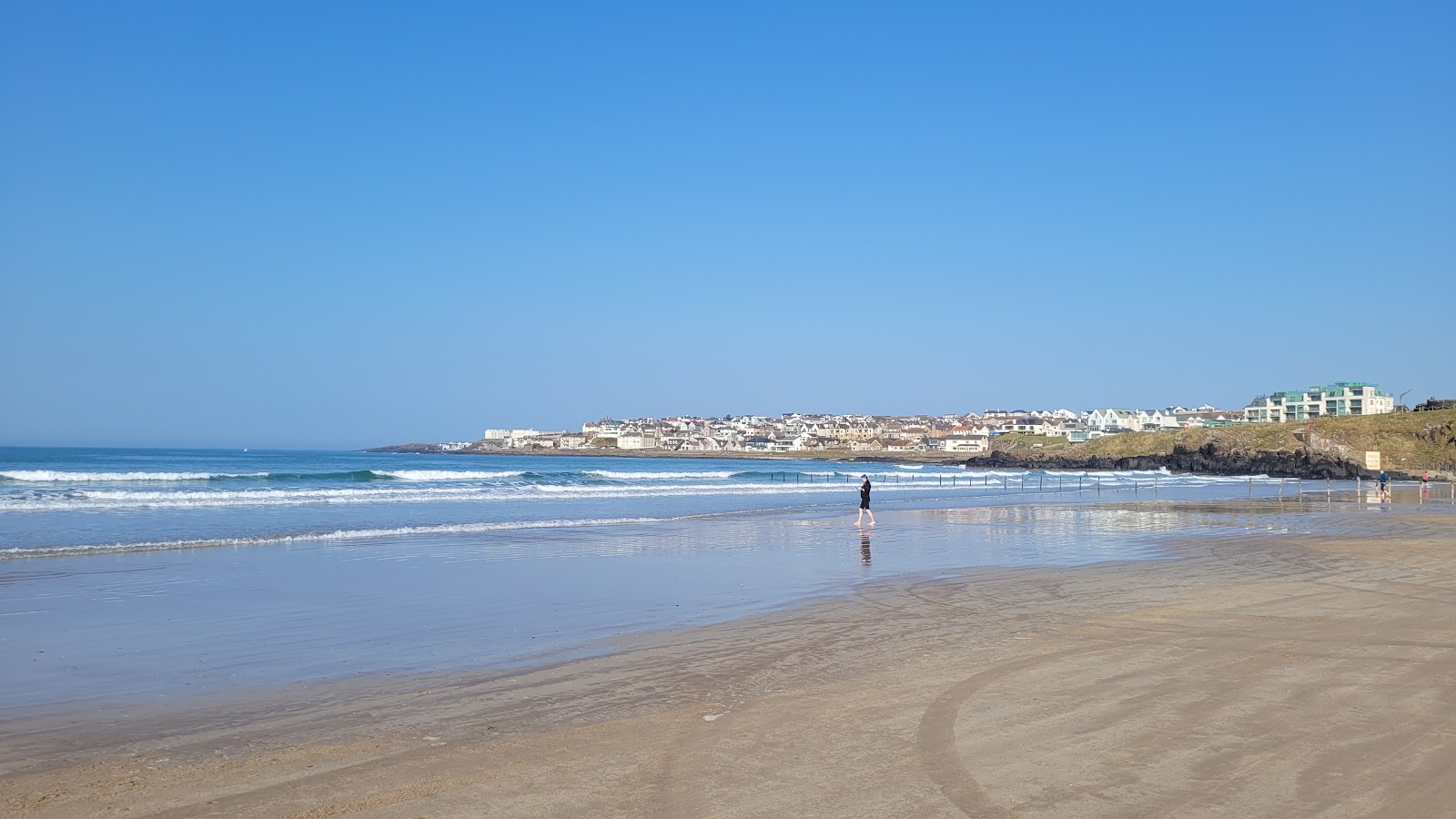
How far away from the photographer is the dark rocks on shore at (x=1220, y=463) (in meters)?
71.4

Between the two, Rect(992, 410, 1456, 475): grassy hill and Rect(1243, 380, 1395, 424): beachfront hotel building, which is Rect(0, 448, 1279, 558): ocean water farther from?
Rect(1243, 380, 1395, 424): beachfront hotel building

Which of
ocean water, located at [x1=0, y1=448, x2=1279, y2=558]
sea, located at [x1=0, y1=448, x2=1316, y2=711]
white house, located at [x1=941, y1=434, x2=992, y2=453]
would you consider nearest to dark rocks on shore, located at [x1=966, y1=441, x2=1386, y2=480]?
ocean water, located at [x1=0, y1=448, x2=1279, y2=558]

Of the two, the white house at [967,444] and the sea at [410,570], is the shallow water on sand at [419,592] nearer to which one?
the sea at [410,570]

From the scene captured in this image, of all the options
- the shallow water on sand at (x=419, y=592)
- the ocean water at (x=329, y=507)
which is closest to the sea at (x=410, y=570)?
the shallow water on sand at (x=419, y=592)

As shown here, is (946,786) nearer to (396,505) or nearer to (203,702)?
(203,702)

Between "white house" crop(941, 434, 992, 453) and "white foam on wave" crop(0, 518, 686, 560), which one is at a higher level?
"white house" crop(941, 434, 992, 453)

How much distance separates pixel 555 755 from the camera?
598 cm

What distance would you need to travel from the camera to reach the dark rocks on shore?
71438 millimetres

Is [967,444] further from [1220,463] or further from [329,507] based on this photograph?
[329,507]

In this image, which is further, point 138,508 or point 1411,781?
point 138,508

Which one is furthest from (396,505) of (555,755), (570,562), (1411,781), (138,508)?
(1411,781)

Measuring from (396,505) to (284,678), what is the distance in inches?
1034

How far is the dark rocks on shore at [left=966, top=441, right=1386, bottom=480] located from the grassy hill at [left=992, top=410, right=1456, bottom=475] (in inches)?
61.9

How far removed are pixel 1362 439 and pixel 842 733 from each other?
87.3m
